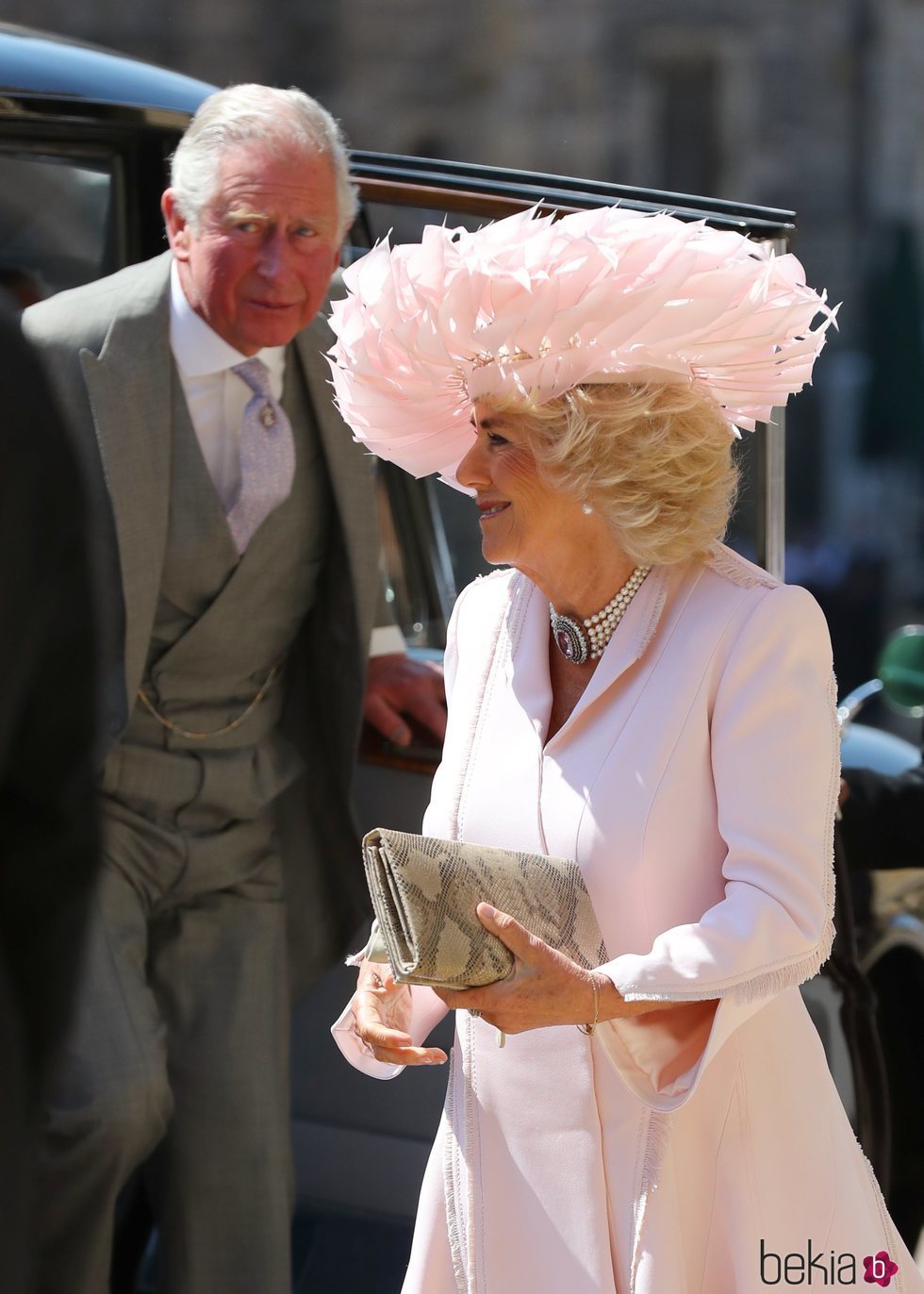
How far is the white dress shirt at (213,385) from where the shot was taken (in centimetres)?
281

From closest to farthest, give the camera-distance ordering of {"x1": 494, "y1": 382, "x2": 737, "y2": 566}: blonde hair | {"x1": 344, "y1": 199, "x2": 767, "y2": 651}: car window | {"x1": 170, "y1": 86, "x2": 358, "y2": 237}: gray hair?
{"x1": 494, "y1": 382, "x2": 737, "y2": 566}: blonde hair → {"x1": 170, "y1": 86, "x2": 358, "y2": 237}: gray hair → {"x1": 344, "y1": 199, "x2": 767, "y2": 651}: car window

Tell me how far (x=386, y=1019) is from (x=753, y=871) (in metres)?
0.54

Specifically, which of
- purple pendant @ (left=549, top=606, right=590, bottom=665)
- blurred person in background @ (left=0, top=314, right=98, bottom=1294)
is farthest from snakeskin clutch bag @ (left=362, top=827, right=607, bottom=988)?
blurred person in background @ (left=0, top=314, right=98, bottom=1294)

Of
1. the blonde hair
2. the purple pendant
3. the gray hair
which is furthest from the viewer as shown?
the gray hair

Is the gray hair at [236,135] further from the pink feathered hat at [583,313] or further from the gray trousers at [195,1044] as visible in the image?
the gray trousers at [195,1044]

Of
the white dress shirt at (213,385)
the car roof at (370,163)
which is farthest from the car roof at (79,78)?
the white dress shirt at (213,385)

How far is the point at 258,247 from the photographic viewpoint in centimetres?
277

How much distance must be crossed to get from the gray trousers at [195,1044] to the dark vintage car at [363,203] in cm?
22

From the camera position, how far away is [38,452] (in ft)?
4.19

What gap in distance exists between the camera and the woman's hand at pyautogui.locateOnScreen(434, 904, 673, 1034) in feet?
5.91

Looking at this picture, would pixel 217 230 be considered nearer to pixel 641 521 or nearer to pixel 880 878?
pixel 641 521

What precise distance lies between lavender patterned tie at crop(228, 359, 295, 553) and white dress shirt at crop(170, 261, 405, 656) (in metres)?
0.02

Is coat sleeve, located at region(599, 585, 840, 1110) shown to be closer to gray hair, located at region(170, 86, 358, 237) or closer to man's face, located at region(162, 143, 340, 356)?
man's face, located at region(162, 143, 340, 356)

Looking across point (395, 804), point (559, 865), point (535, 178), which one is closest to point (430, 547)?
point (395, 804)
